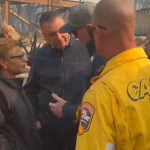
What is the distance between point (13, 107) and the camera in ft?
10.1

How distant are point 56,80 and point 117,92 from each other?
1882 millimetres

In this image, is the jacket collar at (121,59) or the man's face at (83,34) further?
the man's face at (83,34)

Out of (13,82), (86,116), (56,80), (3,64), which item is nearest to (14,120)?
(13,82)

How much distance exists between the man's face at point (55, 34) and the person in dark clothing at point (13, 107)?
0.45 metres

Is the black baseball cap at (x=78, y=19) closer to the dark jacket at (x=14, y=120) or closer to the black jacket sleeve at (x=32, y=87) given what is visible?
the black jacket sleeve at (x=32, y=87)

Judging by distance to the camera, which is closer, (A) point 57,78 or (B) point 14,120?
(B) point 14,120

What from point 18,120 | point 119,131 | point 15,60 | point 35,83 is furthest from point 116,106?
point 35,83

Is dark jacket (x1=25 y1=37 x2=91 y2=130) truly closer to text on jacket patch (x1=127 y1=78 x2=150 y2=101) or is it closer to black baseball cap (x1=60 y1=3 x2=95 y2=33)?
black baseball cap (x1=60 y1=3 x2=95 y2=33)

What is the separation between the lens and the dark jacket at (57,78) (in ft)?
12.0

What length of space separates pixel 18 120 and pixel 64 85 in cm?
70

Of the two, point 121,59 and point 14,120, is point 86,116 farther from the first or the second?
point 14,120

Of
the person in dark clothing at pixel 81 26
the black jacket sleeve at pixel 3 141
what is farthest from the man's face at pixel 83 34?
the black jacket sleeve at pixel 3 141

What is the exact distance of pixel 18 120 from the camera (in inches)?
122

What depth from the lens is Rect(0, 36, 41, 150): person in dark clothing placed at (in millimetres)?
3064
